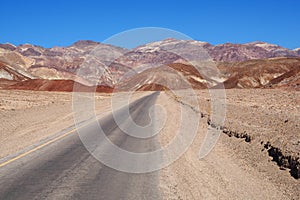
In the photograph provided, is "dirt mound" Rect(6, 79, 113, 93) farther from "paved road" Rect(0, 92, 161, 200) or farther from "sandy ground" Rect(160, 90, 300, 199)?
"paved road" Rect(0, 92, 161, 200)

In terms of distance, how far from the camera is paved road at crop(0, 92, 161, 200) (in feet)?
23.4

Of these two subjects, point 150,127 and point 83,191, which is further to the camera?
point 150,127

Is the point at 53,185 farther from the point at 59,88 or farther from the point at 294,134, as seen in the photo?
the point at 59,88

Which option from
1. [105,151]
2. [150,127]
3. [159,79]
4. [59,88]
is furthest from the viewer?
[159,79]

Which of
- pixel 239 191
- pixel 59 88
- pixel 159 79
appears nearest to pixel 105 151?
pixel 239 191

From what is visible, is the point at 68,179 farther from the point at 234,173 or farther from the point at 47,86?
the point at 47,86

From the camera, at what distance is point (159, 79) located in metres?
168

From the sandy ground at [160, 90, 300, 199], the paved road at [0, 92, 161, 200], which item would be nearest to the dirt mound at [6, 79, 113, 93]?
the sandy ground at [160, 90, 300, 199]

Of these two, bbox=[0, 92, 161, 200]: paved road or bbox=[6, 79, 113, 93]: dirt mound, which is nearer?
bbox=[0, 92, 161, 200]: paved road

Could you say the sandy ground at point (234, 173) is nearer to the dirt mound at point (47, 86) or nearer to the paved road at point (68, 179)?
the paved road at point (68, 179)

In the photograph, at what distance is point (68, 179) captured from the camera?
812 cm

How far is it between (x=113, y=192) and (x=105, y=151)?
4.37 meters

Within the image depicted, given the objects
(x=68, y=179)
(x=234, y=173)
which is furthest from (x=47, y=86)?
(x=234, y=173)

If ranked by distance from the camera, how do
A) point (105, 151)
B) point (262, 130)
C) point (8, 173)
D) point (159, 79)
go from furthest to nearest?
1. point (159, 79)
2. point (262, 130)
3. point (105, 151)
4. point (8, 173)
